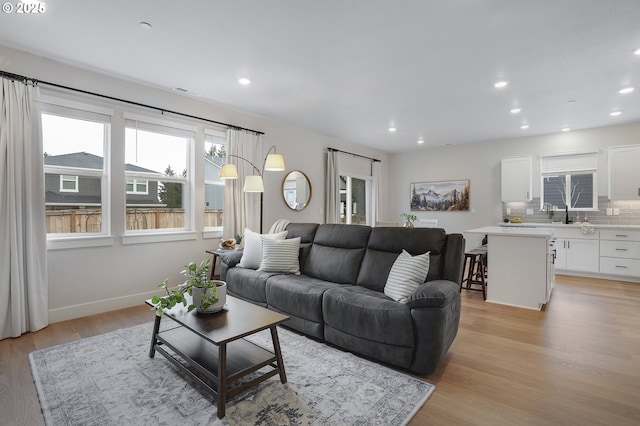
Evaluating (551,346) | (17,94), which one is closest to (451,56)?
(551,346)

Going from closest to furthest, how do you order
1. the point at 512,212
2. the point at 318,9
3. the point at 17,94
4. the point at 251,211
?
the point at 318,9 < the point at 17,94 < the point at 251,211 < the point at 512,212

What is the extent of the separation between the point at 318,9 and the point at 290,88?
164cm

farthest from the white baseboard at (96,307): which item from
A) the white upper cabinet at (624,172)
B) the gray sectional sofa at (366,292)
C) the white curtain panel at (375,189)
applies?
the white upper cabinet at (624,172)

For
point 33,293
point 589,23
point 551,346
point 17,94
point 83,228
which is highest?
point 589,23

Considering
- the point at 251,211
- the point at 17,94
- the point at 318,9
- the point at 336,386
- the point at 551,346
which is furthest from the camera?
the point at 251,211

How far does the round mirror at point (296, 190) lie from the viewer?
5.62 metres

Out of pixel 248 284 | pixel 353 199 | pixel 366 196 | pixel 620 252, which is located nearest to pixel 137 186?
pixel 248 284

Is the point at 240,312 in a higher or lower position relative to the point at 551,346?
higher

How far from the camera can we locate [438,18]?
8.15 ft

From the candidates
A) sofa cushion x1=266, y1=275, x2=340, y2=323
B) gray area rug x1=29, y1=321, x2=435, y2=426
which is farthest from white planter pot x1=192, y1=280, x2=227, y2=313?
sofa cushion x1=266, y1=275, x2=340, y2=323

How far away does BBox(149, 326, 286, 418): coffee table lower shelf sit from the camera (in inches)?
70.6

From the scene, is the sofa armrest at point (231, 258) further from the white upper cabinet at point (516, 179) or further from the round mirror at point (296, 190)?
the white upper cabinet at point (516, 179)

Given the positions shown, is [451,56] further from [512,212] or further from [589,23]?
[512,212]

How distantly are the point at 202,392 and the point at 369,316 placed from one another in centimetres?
124
